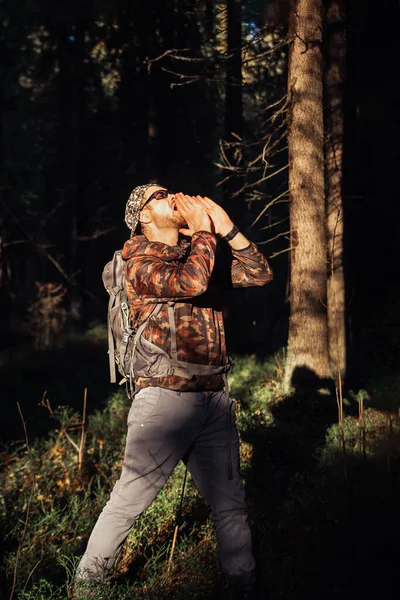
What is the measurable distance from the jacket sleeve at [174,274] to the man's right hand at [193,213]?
0.25 feet

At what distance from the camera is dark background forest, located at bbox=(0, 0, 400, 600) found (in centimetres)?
524

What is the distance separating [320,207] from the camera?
27.2 feet

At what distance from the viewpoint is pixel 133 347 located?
3641 mm

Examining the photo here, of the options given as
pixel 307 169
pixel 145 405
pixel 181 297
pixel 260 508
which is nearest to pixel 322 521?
pixel 260 508

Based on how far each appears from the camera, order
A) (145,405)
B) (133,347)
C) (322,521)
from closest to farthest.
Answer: (145,405) → (133,347) → (322,521)

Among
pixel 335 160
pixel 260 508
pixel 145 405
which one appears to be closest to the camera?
pixel 145 405

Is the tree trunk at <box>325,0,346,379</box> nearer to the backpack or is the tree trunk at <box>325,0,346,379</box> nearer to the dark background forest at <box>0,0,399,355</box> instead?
the dark background forest at <box>0,0,399,355</box>

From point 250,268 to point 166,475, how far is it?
1.42 m

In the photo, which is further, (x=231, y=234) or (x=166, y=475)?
(x=231, y=234)

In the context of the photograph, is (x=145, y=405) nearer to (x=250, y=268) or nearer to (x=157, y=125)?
(x=250, y=268)

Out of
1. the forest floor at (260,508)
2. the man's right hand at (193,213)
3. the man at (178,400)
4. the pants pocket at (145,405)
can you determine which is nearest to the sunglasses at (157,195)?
the man at (178,400)

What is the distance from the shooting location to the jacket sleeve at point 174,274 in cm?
336

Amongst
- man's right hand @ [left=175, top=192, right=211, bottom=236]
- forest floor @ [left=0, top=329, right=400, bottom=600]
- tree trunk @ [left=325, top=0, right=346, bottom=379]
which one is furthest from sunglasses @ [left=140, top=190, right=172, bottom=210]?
tree trunk @ [left=325, top=0, right=346, bottom=379]

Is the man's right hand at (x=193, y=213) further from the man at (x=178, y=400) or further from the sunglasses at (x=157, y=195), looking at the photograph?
the sunglasses at (x=157, y=195)
